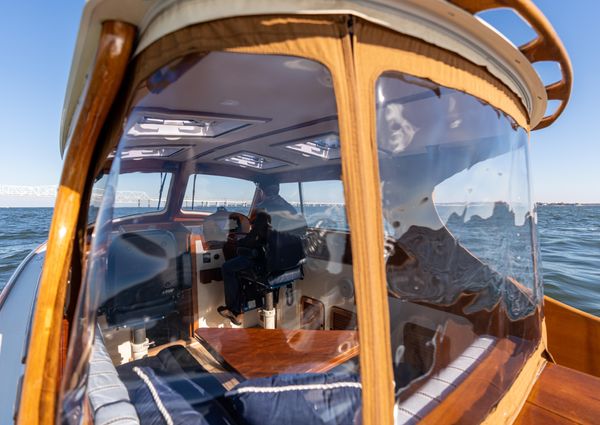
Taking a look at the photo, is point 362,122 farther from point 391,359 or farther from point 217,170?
point 217,170

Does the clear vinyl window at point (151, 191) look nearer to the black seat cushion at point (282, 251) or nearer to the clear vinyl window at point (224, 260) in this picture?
the clear vinyl window at point (224, 260)

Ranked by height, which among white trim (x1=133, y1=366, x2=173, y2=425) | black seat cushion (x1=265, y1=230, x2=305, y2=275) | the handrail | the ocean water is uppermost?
the handrail

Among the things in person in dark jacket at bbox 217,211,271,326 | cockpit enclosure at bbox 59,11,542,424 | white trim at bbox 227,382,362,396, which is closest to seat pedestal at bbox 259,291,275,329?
person in dark jacket at bbox 217,211,271,326

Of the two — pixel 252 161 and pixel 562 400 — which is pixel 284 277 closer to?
pixel 252 161

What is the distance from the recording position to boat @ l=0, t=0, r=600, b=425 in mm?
672

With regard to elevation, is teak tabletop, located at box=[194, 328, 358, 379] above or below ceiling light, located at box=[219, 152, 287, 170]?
below

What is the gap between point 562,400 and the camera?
1251 millimetres

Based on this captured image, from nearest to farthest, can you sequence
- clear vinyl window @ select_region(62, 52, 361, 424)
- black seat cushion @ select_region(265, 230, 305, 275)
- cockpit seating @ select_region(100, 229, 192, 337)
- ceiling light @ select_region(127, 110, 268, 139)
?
clear vinyl window @ select_region(62, 52, 361, 424), ceiling light @ select_region(127, 110, 268, 139), cockpit seating @ select_region(100, 229, 192, 337), black seat cushion @ select_region(265, 230, 305, 275)

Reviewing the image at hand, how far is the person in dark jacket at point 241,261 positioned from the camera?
2.72 meters

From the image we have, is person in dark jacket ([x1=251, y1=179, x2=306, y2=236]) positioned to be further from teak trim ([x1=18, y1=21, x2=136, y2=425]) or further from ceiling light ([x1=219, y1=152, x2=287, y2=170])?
teak trim ([x1=18, y1=21, x2=136, y2=425])

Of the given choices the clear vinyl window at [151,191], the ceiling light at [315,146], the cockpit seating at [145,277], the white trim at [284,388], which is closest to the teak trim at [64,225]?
the white trim at [284,388]

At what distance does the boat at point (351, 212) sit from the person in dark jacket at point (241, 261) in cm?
62

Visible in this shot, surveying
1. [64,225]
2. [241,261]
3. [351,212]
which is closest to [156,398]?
[64,225]

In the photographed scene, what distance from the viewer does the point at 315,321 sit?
2.50m
